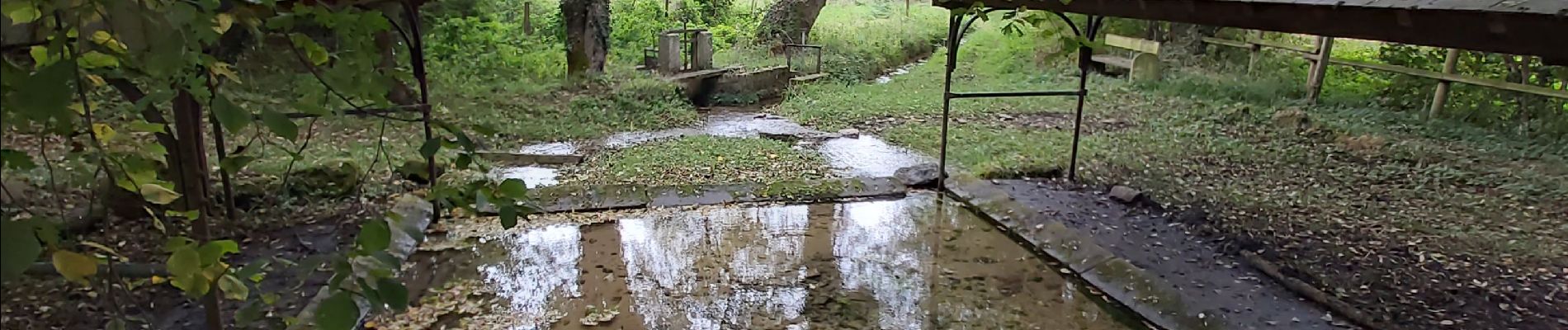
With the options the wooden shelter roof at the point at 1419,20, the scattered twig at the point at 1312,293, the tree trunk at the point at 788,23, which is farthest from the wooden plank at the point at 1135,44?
the wooden shelter roof at the point at 1419,20

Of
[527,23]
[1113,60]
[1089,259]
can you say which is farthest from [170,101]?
[1113,60]

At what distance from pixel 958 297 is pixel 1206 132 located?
18.4 feet

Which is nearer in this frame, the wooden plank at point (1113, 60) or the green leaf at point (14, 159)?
the green leaf at point (14, 159)

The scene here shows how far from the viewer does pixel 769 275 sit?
199 inches

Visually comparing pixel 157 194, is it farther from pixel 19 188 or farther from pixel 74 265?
pixel 19 188

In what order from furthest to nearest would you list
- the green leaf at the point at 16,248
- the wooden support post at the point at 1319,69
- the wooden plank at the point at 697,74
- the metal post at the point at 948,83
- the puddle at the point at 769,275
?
the wooden plank at the point at 697,74 < the wooden support post at the point at 1319,69 < the metal post at the point at 948,83 < the puddle at the point at 769,275 < the green leaf at the point at 16,248

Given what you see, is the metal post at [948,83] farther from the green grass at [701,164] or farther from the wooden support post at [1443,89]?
the wooden support post at [1443,89]

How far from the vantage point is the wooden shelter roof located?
9.05ft

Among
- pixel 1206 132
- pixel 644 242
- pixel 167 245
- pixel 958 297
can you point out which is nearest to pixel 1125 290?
pixel 958 297

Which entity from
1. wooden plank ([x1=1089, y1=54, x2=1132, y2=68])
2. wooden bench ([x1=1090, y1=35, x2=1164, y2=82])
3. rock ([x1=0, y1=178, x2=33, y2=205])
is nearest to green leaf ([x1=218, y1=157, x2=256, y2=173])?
rock ([x1=0, y1=178, x2=33, y2=205])

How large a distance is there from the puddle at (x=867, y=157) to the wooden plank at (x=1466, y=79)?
541 cm

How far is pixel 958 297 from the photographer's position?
4.78 m

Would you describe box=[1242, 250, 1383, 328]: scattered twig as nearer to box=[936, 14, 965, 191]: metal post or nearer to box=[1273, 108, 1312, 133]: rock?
box=[936, 14, 965, 191]: metal post

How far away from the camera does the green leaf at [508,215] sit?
3.58ft
